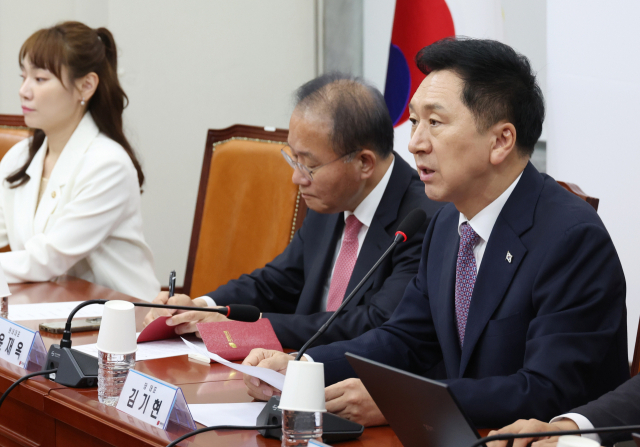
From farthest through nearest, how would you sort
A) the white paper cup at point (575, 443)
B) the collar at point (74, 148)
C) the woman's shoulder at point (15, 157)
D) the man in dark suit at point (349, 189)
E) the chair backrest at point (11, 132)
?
the chair backrest at point (11, 132)
the woman's shoulder at point (15, 157)
the collar at point (74, 148)
the man in dark suit at point (349, 189)
the white paper cup at point (575, 443)

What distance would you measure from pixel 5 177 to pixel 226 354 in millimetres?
1799

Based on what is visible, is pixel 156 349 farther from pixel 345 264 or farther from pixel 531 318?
pixel 531 318

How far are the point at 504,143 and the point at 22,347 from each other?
1.04 meters

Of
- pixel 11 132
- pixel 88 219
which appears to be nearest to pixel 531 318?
pixel 88 219

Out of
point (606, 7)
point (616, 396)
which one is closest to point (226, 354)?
point (616, 396)

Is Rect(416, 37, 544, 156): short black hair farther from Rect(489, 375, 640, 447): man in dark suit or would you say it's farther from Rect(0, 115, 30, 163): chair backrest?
Rect(0, 115, 30, 163): chair backrest

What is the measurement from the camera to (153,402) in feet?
3.91

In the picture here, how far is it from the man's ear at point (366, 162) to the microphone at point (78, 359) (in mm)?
695

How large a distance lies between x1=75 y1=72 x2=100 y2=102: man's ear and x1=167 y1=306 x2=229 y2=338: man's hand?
4.36 ft

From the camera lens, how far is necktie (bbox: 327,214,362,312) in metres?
1.98

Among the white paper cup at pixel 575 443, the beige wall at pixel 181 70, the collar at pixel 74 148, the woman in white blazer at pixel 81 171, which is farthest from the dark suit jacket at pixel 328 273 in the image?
the beige wall at pixel 181 70

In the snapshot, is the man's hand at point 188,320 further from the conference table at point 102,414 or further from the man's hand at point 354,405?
the man's hand at point 354,405

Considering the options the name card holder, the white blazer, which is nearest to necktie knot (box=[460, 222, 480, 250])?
the name card holder

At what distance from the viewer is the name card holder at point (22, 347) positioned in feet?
4.97
